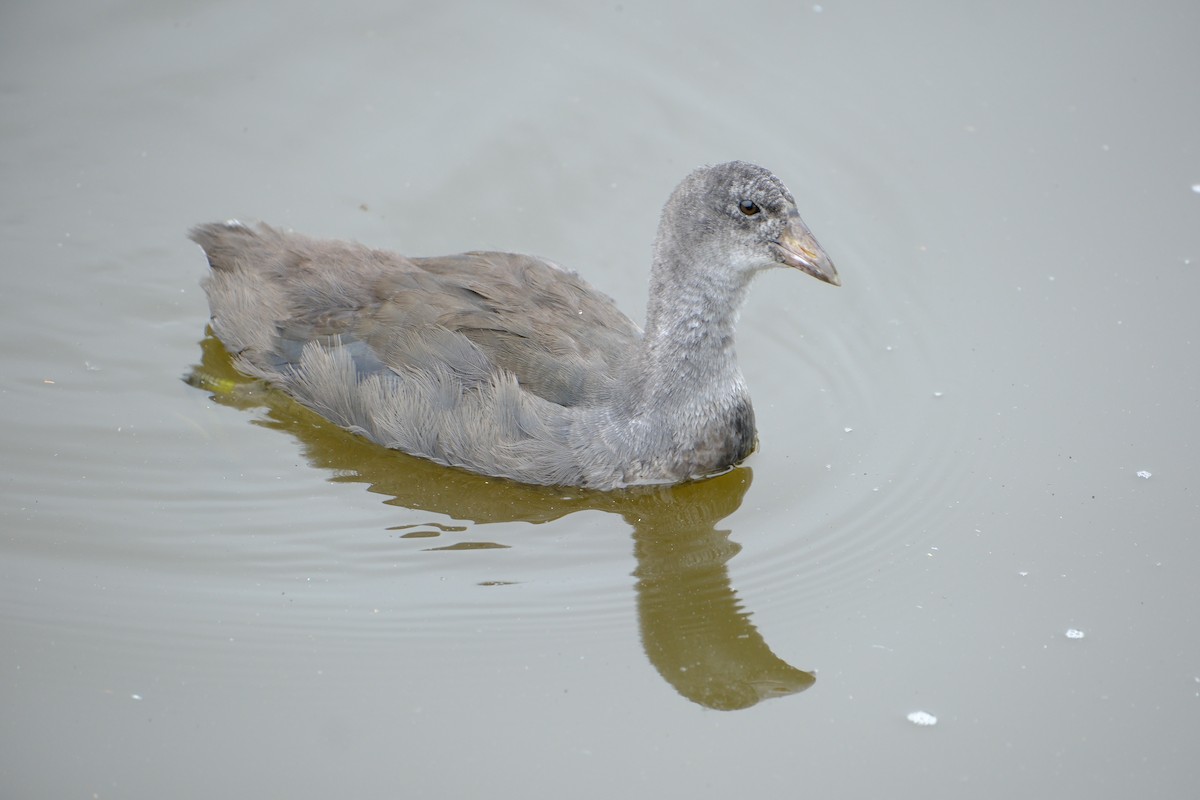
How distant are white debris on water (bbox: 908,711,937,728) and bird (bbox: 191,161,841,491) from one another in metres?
1.64

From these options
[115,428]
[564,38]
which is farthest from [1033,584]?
[564,38]

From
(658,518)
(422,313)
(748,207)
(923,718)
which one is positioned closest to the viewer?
(923,718)

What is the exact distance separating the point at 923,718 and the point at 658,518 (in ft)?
5.09

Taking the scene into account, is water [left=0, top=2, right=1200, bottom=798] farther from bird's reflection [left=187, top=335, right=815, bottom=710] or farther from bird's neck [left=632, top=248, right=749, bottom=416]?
bird's neck [left=632, top=248, right=749, bottom=416]

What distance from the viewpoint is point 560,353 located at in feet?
22.0

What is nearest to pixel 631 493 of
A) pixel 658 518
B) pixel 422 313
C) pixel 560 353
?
pixel 658 518

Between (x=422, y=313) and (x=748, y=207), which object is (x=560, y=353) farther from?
(x=748, y=207)

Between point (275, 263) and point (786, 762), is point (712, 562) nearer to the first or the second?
point (786, 762)

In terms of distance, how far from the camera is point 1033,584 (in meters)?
6.24

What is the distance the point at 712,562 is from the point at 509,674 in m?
1.10

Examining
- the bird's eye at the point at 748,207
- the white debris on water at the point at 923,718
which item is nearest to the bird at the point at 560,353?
the bird's eye at the point at 748,207

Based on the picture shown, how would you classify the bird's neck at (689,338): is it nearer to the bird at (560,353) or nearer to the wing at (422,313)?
the bird at (560,353)

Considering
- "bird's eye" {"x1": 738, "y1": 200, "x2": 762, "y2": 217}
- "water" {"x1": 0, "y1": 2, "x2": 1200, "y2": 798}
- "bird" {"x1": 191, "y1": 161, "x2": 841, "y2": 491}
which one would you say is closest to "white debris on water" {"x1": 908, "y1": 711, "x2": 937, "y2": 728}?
"water" {"x1": 0, "y1": 2, "x2": 1200, "y2": 798}

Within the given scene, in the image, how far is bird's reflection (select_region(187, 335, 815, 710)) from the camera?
19.2 ft
